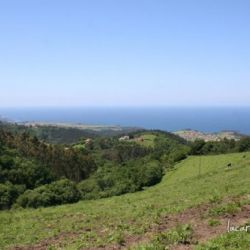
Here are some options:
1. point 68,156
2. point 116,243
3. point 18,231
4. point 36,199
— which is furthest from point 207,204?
point 68,156

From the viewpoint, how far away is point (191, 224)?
53.7 ft

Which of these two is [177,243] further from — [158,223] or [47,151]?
[47,151]

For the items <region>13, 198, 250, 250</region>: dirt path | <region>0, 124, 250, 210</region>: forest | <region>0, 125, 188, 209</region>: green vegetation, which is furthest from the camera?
<region>0, 125, 188, 209</region>: green vegetation

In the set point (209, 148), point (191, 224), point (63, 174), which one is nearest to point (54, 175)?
point (63, 174)

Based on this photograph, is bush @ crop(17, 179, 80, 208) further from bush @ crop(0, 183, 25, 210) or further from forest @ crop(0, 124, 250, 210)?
bush @ crop(0, 183, 25, 210)

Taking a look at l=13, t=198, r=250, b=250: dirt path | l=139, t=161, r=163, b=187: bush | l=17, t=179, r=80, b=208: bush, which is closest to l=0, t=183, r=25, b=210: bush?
l=17, t=179, r=80, b=208: bush

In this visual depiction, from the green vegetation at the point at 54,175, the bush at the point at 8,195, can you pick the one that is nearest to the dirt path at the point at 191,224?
the green vegetation at the point at 54,175

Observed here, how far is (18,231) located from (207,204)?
9684 mm

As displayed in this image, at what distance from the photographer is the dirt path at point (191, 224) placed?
14703 millimetres

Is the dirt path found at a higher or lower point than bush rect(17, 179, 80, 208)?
higher

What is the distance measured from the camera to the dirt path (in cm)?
1470

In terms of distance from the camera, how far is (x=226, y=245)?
12.6 meters

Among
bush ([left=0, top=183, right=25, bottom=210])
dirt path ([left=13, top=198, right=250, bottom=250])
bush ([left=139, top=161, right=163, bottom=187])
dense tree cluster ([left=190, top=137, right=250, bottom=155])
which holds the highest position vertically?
dirt path ([left=13, top=198, right=250, bottom=250])

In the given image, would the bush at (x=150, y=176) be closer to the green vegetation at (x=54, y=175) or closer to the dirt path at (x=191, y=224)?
the green vegetation at (x=54, y=175)
